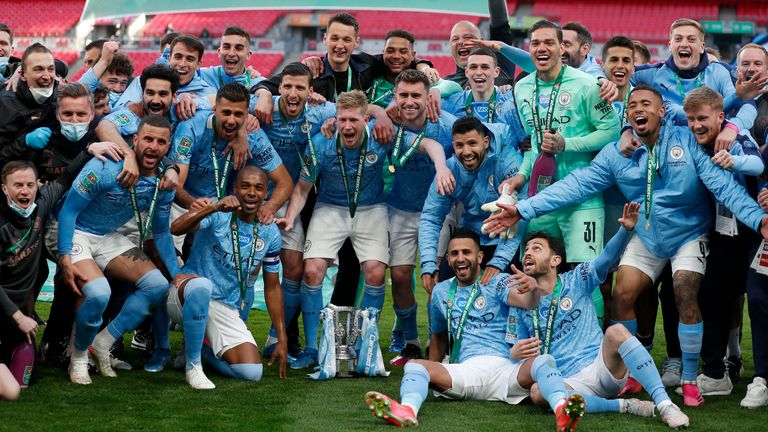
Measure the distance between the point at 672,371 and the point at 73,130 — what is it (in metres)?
3.64

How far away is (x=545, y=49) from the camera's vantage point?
5918mm

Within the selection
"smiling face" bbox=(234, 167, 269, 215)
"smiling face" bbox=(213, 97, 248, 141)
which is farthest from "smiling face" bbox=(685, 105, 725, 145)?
"smiling face" bbox=(213, 97, 248, 141)

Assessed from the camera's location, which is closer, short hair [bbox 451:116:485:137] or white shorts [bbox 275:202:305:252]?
short hair [bbox 451:116:485:137]

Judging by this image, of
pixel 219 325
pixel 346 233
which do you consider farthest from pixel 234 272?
pixel 346 233

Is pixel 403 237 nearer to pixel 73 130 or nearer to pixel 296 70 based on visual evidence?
pixel 296 70

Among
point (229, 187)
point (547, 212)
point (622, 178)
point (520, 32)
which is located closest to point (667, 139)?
point (622, 178)

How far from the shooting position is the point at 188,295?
5.59 m

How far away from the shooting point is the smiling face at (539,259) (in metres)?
5.28

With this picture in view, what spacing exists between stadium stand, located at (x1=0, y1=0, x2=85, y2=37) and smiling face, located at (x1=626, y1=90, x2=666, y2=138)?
23.4 meters

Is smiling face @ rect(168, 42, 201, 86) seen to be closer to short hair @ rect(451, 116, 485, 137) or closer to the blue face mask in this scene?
the blue face mask

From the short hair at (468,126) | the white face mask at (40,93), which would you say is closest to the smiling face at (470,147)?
the short hair at (468,126)

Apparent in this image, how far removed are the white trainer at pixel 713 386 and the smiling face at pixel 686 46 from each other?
1.95 m

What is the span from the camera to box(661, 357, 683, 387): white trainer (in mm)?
5867

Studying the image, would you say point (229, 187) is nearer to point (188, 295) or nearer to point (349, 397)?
point (188, 295)
